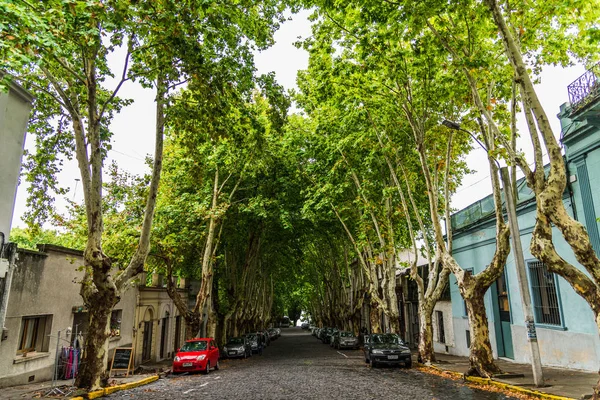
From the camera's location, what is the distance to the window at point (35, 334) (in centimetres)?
1339

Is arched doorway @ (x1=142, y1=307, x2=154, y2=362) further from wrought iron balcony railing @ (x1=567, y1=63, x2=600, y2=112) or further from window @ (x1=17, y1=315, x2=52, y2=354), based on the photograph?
wrought iron balcony railing @ (x1=567, y1=63, x2=600, y2=112)

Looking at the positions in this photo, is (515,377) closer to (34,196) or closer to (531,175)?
(531,175)

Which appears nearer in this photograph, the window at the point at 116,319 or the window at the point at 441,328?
the window at the point at 116,319

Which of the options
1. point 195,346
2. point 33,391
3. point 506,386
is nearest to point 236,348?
point 195,346

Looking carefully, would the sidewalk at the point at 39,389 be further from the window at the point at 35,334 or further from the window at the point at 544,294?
the window at the point at 544,294

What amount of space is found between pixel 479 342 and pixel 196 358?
11.0 metres

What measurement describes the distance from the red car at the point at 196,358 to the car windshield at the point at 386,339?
7266mm

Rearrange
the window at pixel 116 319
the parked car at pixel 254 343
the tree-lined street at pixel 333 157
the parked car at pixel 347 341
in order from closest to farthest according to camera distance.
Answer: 1. the tree-lined street at pixel 333 157
2. the window at pixel 116 319
3. the parked car at pixel 254 343
4. the parked car at pixel 347 341

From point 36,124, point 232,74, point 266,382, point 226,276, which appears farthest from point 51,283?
point 226,276

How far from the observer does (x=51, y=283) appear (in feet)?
47.4

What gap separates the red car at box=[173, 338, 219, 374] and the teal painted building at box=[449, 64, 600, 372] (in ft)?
41.7

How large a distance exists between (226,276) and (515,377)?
20295 mm

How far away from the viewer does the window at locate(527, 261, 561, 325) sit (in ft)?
47.8

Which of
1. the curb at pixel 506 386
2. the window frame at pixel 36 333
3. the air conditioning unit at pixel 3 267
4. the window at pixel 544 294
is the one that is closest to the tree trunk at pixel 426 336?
the curb at pixel 506 386
